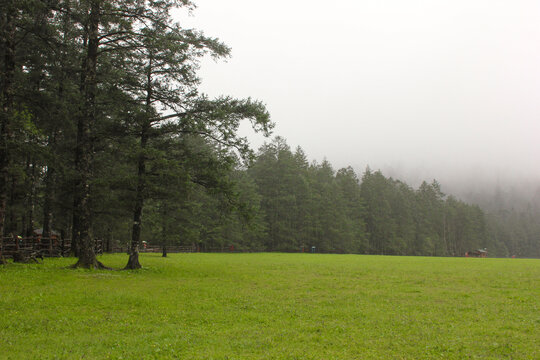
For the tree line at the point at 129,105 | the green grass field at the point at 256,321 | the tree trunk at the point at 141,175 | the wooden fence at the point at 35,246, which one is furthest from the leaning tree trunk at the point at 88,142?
the wooden fence at the point at 35,246

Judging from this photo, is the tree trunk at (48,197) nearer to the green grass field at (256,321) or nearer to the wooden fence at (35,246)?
the wooden fence at (35,246)

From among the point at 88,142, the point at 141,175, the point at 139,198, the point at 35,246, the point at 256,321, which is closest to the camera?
the point at 256,321

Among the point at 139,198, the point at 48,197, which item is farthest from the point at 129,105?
the point at 48,197

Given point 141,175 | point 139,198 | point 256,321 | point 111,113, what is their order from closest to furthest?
point 256,321 → point 141,175 → point 139,198 → point 111,113

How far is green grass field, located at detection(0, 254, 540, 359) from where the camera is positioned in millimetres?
6680

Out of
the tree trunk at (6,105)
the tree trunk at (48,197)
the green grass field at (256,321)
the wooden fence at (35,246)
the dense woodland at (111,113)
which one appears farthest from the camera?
the tree trunk at (48,197)

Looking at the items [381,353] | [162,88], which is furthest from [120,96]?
[381,353]

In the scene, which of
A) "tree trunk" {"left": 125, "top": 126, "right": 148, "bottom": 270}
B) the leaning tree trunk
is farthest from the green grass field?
"tree trunk" {"left": 125, "top": 126, "right": 148, "bottom": 270}

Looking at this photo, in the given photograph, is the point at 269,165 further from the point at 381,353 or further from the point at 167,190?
the point at 381,353

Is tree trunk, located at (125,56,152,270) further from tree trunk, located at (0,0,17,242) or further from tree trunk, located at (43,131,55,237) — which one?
tree trunk, located at (43,131,55,237)

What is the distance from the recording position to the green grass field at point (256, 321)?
6.68 meters

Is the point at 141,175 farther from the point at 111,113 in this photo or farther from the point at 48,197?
the point at 48,197

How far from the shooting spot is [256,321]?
8.88 metres

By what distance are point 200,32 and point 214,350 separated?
16594mm
